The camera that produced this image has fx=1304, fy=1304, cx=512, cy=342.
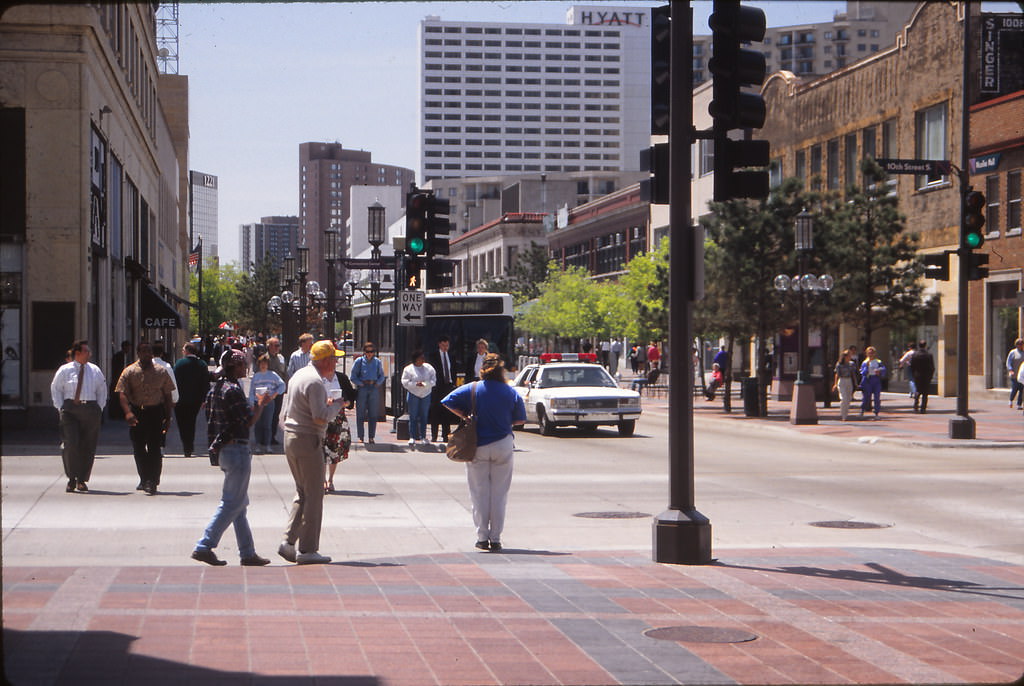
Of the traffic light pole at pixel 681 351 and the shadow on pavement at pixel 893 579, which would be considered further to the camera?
the traffic light pole at pixel 681 351

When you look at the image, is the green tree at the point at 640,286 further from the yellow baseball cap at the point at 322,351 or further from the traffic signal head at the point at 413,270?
the yellow baseball cap at the point at 322,351

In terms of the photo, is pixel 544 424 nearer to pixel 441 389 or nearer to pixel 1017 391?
pixel 441 389

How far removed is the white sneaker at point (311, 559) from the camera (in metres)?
10.7

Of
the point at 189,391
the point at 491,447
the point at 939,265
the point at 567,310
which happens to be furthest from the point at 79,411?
the point at 567,310

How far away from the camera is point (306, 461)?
425 inches

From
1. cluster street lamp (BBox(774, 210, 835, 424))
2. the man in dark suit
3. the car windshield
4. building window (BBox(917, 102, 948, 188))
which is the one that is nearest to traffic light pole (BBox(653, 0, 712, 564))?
the man in dark suit

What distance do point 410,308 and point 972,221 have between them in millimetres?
10740

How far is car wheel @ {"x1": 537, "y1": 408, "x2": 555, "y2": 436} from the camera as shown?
27609 millimetres

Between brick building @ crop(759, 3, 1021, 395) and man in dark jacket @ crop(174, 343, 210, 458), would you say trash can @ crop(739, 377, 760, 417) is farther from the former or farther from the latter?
man in dark jacket @ crop(174, 343, 210, 458)

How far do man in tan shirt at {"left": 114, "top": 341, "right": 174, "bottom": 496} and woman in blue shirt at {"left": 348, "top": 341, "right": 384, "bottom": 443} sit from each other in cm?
657

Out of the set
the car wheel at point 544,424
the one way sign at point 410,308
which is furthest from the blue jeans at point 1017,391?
the one way sign at point 410,308

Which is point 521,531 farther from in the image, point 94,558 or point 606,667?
point 606,667

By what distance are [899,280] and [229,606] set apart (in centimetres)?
3268

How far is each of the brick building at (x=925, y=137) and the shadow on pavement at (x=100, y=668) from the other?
34.8m
